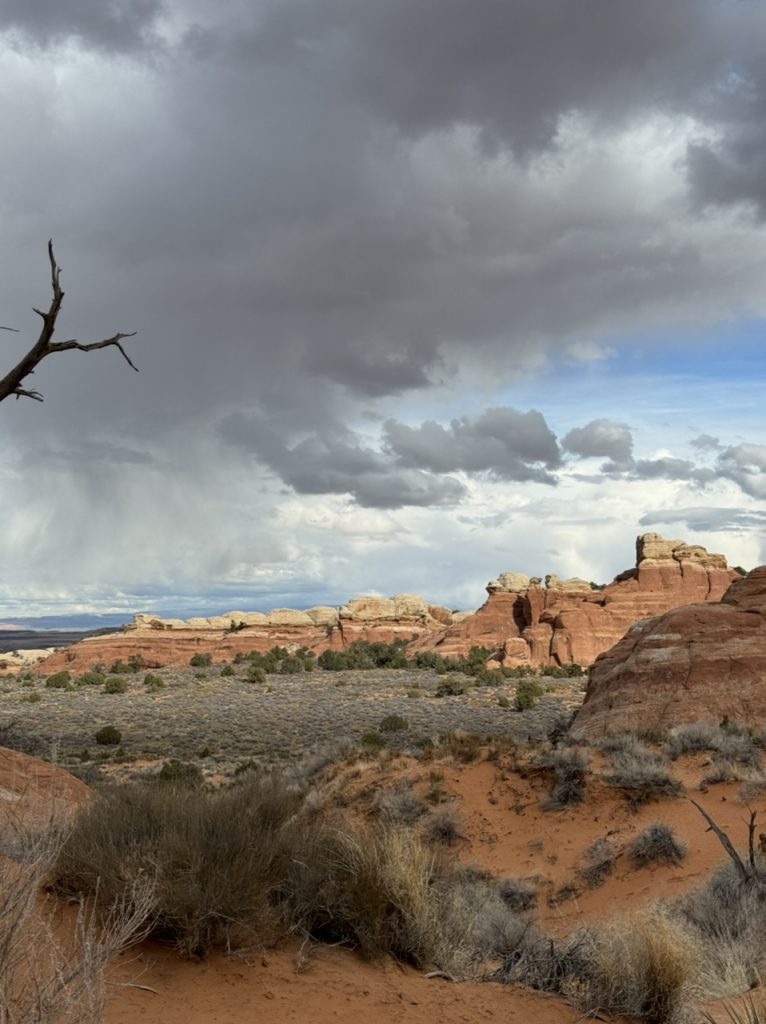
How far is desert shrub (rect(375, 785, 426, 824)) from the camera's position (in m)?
14.7

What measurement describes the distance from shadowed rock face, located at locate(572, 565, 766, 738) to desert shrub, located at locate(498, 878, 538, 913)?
907 centimetres

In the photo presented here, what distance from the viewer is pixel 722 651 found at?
2223 centimetres

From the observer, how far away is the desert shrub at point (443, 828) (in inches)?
557

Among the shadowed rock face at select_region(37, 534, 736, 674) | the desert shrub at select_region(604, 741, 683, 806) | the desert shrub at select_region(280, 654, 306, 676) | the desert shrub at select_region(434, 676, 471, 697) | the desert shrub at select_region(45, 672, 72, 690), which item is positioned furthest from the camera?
the shadowed rock face at select_region(37, 534, 736, 674)

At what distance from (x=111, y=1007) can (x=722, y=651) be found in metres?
20.7

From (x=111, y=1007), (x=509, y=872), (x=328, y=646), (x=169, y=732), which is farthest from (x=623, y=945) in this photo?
(x=328, y=646)

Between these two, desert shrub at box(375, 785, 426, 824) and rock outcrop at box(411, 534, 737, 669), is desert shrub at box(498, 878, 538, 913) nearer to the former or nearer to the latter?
desert shrub at box(375, 785, 426, 824)

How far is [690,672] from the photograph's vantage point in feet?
72.1

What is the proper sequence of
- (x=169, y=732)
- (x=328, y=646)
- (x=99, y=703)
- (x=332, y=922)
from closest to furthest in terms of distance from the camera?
(x=332, y=922) → (x=169, y=732) → (x=99, y=703) → (x=328, y=646)

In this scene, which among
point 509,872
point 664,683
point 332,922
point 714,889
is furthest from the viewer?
point 664,683

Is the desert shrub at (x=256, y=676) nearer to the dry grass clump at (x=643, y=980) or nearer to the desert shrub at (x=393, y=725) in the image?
the desert shrub at (x=393, y=725)

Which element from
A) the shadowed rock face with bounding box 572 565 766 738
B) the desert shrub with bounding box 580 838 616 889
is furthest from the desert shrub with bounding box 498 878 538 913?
the shadowed rock face with bounding box 572 565 766 738

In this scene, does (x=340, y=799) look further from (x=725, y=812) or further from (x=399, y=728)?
(x=399, y=728)

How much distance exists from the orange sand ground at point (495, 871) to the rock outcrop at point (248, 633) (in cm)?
6564
